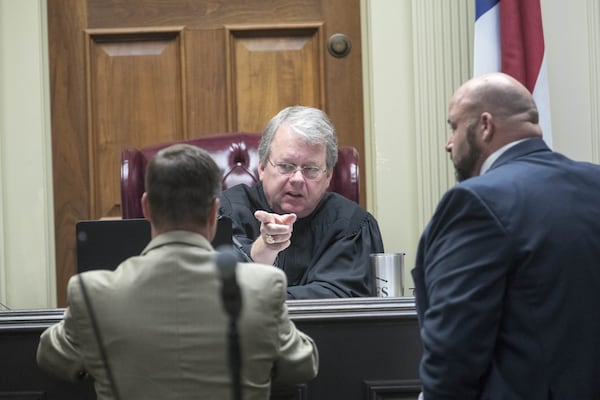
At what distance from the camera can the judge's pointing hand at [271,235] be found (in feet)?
9.58

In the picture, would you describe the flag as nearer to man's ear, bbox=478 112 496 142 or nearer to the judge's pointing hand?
the judge's pointing hand

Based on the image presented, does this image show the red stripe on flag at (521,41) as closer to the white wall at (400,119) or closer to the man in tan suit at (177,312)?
the white wall at (400,119)

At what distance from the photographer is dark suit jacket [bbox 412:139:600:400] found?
1.98m

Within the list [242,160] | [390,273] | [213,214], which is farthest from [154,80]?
[213,214]

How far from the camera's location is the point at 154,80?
13.9ft

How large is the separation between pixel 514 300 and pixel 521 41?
2.06 m

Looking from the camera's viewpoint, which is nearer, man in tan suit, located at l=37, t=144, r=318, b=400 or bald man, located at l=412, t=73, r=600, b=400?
man in tan suit, located at l=37, t=144, r=318, b=400

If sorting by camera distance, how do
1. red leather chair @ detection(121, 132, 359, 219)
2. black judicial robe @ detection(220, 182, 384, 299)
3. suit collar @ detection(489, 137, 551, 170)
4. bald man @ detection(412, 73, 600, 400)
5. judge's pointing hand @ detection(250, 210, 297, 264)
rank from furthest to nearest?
red leather chair @ detection(121, 132, 359, 219), black judicial robe @ detection(220, 182, 384, 299), judge's pointing hand @ detection(250, 210, 297, 264), suit collar @ detection(489, 137, 551, 170), bald man @ detection(412, 73, 600, 400)

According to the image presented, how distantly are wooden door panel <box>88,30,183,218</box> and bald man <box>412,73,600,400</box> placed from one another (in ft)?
7.68

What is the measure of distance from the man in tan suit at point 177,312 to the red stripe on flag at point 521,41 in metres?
2.17

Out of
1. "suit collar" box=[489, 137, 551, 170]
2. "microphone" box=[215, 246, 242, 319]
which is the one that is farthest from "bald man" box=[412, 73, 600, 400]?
"microphone" box=[215, 246, 242, 319]

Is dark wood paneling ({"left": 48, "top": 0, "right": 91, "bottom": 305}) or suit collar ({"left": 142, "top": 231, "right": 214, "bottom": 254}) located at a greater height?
dark wood paneling ({"left": 48, "top": 0, "right": 91, "bottom": 305})

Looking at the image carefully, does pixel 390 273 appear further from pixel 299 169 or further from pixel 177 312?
pixel 177 312

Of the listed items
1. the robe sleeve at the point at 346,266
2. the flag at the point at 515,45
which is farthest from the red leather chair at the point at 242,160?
the flag at the point at 515,45
